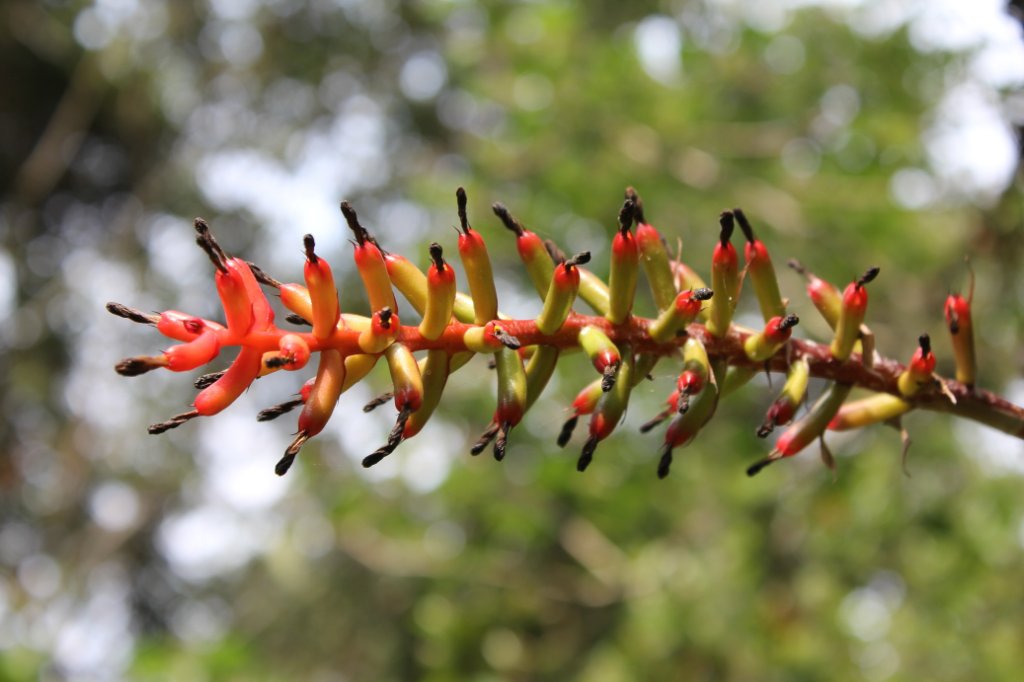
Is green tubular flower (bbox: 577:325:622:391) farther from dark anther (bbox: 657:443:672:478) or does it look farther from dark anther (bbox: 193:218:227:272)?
dark anther (bbox: 193:218:227:272)

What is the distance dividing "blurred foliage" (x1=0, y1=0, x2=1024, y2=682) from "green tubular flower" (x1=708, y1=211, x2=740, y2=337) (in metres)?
1.26

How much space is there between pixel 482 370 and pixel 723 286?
25.9 feet

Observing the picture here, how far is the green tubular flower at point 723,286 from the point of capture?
1.74 meters

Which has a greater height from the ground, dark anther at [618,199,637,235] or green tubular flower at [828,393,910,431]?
dark anther at [618,199,637,235]

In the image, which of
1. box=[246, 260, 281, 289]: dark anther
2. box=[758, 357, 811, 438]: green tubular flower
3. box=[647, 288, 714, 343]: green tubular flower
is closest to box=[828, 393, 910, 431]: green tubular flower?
box=[758, 357, 811, 438]: green tubular flower

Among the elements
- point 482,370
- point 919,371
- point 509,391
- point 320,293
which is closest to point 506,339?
point 509,391

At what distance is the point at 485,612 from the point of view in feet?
29.1

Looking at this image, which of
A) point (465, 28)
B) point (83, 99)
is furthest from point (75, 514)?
point (465, 28)

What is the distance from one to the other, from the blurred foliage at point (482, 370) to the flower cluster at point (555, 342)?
120 centimetres

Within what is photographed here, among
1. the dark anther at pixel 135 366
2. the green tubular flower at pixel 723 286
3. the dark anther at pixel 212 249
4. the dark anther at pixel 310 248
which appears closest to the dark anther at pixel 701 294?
the green tubular flower at pixel 723 286

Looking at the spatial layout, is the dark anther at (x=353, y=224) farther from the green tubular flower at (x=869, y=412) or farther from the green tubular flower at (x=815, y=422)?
the green tubular flower at (x=869, y=412)

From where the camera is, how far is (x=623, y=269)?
1.71m

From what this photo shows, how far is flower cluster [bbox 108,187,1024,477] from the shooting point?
1582 mm

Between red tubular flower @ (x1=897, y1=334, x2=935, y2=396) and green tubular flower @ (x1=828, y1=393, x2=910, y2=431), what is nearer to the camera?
red tubular flower @ (x1=897, y1=334, x2=935, y2=396)
